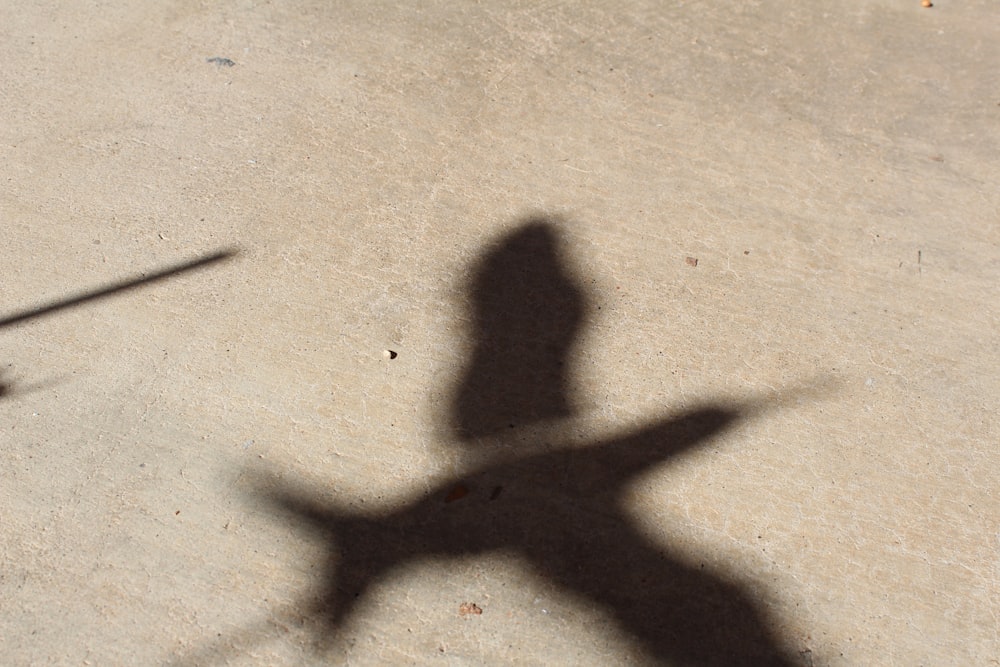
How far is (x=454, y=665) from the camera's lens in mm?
2311

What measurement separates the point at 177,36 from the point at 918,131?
3.46m

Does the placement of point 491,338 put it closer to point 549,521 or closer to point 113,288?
point 549,521

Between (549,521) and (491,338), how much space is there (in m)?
0.74

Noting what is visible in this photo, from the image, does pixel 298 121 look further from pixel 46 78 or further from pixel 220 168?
pixel 46 78

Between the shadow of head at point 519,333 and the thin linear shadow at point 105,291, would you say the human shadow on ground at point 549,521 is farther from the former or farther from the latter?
the thin linear shadow at point 105,291

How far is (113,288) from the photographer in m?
3.17

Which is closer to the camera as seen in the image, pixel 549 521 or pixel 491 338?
pixel 549 521

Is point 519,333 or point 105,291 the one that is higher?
point 519,333

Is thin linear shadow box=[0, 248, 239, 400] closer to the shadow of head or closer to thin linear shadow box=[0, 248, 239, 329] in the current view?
thin linear shadow box=[0, 248, 239, 329]

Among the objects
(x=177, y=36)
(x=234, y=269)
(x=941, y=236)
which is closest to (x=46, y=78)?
(x=177, y=36)

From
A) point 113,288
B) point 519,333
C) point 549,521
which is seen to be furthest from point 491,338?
point 113,288

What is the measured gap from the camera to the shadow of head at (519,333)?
288 centimetres

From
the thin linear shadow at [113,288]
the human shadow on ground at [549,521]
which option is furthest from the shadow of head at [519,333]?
the thin linear shadow at [113,288]

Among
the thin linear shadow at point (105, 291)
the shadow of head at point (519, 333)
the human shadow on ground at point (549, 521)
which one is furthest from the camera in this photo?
the thin linear shadow at point (105, 291)
